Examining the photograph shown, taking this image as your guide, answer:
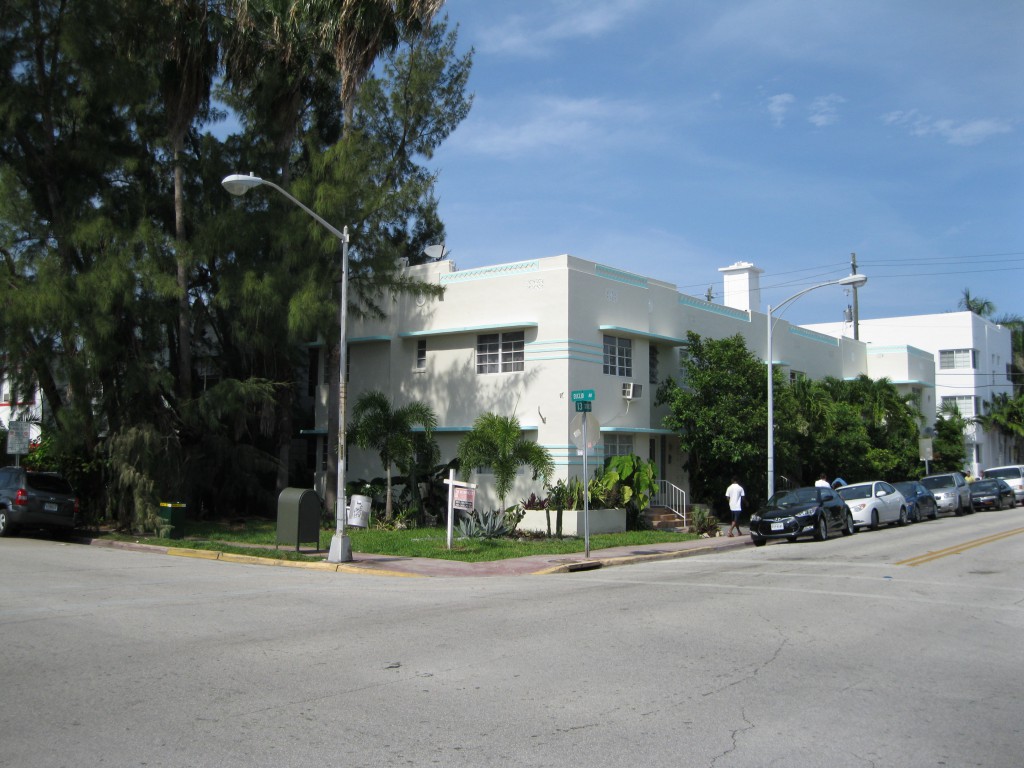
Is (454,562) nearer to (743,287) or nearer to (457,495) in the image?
(457,495)

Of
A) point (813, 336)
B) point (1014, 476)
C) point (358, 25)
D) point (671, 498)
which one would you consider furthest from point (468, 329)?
point (1014, 476)

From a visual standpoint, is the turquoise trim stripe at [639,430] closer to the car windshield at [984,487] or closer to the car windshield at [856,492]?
the car windshield at [856,492]

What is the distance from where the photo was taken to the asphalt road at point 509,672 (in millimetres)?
5934

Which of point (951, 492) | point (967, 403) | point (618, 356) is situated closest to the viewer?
point (618, 356)

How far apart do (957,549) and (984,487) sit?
2142 centimetres

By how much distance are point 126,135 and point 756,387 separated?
65.2ft

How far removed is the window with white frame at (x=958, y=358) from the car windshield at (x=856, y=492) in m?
32.0

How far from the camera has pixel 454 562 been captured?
18.4 meters

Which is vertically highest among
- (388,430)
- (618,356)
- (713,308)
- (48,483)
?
(713,308)

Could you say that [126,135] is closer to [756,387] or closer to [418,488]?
[418,488]

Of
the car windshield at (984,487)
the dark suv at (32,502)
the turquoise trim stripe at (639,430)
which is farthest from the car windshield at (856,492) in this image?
the dark suv at (32,502)

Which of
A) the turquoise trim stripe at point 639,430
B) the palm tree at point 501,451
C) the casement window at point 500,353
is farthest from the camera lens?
the casement window at point 500,353

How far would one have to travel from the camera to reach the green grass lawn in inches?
769

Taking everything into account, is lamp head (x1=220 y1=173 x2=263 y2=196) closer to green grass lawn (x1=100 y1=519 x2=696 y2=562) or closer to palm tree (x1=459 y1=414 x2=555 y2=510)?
green grass lawn (x1=100 y1=519 x2=696 y2=562)
